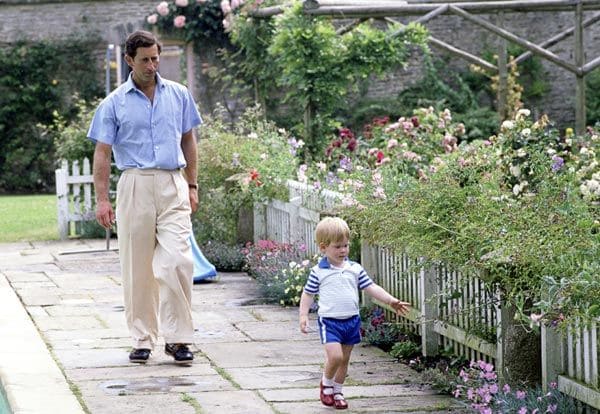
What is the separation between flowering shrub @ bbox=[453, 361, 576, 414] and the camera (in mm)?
4797

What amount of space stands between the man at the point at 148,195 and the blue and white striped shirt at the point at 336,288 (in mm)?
1147

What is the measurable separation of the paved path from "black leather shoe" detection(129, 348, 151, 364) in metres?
0.05

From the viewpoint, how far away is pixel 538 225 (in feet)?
17.6

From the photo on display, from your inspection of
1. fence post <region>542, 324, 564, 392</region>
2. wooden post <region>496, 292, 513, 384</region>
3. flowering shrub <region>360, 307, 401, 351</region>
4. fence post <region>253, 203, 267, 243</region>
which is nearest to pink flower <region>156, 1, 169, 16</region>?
fence post <region>253, 203, 267, 243</region>

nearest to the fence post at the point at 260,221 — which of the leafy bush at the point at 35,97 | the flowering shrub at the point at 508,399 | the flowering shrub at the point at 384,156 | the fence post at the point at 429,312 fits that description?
the flowering shrub at the point at 384,156

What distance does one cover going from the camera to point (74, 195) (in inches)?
515

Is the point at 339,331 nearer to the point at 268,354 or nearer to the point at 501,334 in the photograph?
the point at 501,334

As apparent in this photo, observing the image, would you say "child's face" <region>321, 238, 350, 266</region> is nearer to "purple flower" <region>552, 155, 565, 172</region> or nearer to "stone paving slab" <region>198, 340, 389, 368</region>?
"stone paving slab" <region>198, 340, 389, 368</region>

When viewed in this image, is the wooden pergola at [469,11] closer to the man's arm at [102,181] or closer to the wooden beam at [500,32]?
the wooden beam at [500,32]

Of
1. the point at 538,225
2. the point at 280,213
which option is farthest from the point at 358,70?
the point at 538,225

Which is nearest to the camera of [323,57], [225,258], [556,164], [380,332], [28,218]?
[556,164]

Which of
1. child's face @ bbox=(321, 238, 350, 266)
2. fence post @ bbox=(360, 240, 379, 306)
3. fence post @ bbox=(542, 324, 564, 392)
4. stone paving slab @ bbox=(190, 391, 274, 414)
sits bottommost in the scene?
stone paving slab @ bbox=(190, 391, 274, 414)

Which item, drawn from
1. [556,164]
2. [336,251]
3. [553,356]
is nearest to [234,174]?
[556,164]

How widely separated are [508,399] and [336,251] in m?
1.00
